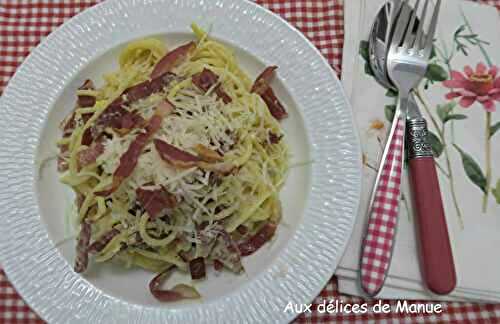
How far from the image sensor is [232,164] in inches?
58.9

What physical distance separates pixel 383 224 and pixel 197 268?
67 cm

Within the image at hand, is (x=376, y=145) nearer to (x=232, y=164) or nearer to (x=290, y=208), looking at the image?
(x=290, y=208)

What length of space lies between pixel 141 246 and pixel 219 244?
0.88 ft

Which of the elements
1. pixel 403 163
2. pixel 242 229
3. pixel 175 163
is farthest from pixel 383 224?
pixel 175 163

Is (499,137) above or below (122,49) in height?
below

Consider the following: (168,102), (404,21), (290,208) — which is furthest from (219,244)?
(404,21)

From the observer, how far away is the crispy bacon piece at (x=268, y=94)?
1.69 meters

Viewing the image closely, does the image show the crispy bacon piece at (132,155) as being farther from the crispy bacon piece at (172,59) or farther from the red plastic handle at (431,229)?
the red plastic handle at (431,229)

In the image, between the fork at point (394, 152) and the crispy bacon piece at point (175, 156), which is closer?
the crispy bacon piece at point (175, 156)

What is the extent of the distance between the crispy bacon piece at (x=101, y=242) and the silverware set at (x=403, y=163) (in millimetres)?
869

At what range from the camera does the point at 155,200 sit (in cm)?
139

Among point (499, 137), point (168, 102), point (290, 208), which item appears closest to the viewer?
point (168, 102)

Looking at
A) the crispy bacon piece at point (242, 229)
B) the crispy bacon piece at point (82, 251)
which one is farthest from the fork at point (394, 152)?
the crispy bacon piece at point (82, 251)

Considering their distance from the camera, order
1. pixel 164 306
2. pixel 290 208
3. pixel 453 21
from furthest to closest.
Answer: pixel 453 21 → pixel 290 208 → pixel 164 306
